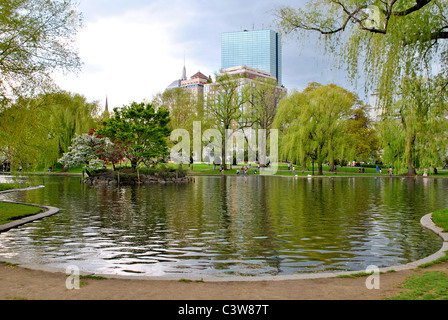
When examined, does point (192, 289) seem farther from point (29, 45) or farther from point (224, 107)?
point (224, 107)

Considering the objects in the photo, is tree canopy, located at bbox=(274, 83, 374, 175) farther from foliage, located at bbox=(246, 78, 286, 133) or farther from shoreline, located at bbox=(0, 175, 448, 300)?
shoreline, located at bbox=(0, 175, 448, 300)

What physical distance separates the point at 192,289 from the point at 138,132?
41.2 meters

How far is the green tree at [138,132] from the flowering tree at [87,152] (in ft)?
3.77

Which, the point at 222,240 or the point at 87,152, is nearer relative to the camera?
the point at 222,240

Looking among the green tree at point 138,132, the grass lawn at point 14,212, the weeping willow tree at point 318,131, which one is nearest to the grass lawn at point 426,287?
the grass lawn at point 14,212

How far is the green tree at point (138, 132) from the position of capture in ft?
149

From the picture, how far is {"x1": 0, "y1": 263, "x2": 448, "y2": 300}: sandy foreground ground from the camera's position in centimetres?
583

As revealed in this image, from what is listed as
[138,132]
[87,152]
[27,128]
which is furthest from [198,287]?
[87,152]

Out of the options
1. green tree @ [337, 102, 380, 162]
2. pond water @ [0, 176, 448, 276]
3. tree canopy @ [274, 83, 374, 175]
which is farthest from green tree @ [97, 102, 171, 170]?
pond water @ [0, 176, 448, 276]

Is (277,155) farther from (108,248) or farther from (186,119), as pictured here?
(108,248)

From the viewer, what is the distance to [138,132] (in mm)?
45875

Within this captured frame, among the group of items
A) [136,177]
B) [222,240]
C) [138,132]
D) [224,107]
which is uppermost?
[224,107]

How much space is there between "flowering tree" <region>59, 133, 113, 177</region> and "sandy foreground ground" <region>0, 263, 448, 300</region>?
130ft

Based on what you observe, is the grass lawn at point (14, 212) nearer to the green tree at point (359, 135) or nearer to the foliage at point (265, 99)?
the green tree at point (359, 135)
